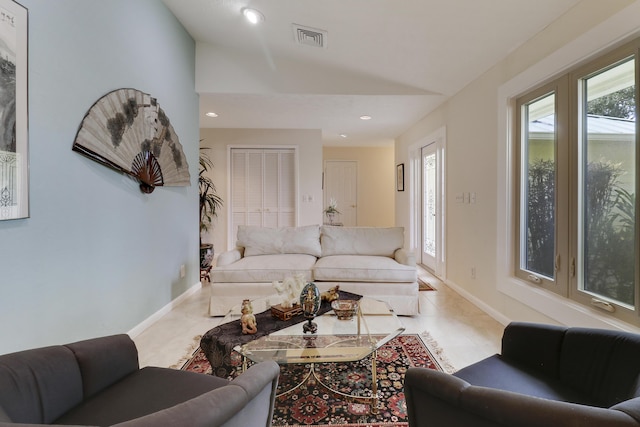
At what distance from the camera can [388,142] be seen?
659 centimetres

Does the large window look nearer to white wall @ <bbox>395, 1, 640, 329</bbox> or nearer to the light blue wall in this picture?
white wall @ <bbox>395, 1, 640, 329</bbox>

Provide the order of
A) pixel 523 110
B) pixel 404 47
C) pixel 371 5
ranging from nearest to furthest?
pixel 371 5 < pixel 523 110 < pixel 404 47

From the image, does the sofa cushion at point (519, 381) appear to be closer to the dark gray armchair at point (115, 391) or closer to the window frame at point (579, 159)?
the dark gray armchair at point (115, 391)

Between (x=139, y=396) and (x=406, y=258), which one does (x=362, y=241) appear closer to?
(x=406, y=258)

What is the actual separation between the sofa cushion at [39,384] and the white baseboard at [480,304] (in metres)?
2.86

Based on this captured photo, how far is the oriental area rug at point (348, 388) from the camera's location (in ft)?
4.77

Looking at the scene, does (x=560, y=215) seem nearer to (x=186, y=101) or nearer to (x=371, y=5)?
(x=371, y=5)

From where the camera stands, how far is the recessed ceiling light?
8.54 ft

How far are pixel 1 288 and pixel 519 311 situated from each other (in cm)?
325

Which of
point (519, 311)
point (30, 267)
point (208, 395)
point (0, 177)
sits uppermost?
point (0, 177)

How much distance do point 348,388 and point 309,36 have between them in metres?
2.85

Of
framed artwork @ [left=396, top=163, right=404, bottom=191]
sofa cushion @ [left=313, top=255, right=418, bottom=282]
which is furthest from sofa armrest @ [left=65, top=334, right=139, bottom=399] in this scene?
framed artwork @ [left=396, top=163, right=404, bottom=191]

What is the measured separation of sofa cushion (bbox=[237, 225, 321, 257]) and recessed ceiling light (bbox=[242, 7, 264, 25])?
2013mm

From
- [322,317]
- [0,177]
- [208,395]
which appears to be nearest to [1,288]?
[0,177]
